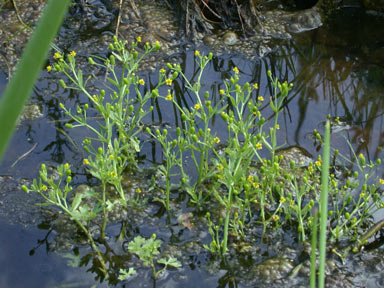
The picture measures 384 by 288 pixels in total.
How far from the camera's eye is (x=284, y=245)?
7.37 feet

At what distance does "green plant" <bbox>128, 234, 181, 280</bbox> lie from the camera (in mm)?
2018

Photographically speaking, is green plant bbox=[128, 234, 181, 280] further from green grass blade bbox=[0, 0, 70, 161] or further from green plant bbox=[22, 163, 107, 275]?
green grass blade bbox=[0, 0, 70, 161]

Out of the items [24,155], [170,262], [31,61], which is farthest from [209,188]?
[31,61]

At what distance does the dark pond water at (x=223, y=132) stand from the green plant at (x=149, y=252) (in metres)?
0.05

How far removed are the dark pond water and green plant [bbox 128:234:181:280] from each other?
48 millimetres

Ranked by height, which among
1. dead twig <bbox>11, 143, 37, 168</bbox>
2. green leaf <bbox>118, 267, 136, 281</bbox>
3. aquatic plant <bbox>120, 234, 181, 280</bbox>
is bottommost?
green leaf <bbox>118, 267, 136, 281</bbox>

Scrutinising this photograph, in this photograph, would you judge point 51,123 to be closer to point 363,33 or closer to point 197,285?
point 197,285

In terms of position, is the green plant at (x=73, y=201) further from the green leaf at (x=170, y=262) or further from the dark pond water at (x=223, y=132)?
the green leaf at (x=170, y=262)

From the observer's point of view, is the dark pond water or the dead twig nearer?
the dark pond water

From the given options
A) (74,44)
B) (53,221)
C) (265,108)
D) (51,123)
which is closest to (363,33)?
(265,108)

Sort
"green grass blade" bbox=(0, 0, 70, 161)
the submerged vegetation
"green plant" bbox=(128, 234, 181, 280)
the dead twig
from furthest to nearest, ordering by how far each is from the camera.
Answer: the dead twig, the submerged vegetation, "green plant" bbox=(128, 234, 181, 280), "green grass blade" bbox=(0, 0, 70, 161)

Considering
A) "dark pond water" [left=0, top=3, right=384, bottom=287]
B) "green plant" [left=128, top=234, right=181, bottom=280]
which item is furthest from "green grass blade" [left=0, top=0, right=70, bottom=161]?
"dark pond water" [left=0, top=3, right=384, bottom=287]

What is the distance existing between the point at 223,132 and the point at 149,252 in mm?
972

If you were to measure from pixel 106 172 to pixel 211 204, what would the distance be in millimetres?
542
